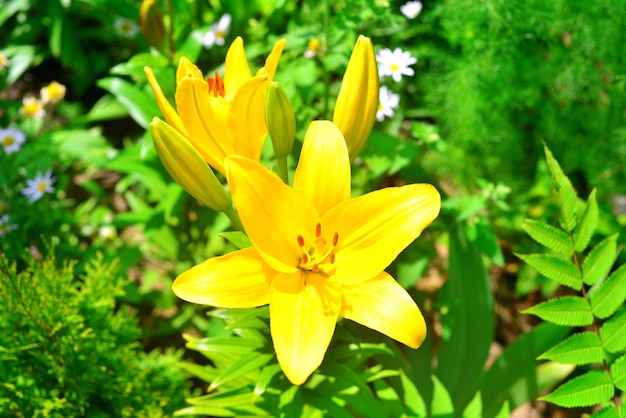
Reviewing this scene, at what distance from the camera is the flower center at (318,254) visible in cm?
91

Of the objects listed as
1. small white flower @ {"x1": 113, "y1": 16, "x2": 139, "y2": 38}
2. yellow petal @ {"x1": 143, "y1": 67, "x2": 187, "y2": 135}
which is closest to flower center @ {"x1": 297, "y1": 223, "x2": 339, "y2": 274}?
yellow petal @ {"x1": 143, "y1": 67, "x2": 187, "y2": 135}

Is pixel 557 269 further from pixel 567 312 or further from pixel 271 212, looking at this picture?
pixel 271 212

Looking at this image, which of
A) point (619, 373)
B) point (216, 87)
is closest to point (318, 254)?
point (216, 87)

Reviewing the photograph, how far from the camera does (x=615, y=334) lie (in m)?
0.99

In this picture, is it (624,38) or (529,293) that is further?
(529,293)

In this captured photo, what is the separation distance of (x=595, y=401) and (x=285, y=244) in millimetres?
601

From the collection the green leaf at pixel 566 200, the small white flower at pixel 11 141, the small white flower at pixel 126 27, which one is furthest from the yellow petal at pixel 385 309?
the small white flower at pixel 126 27

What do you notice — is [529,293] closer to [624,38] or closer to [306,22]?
[624,38]

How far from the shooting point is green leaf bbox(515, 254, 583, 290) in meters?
1.02

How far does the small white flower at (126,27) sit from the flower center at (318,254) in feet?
5.38

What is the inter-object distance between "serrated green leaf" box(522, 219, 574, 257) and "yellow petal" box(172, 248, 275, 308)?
495mm

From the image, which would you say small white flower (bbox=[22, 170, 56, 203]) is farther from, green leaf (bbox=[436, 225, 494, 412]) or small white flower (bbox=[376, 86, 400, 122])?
green leaf (bbox=[436, 225, 494, 412])

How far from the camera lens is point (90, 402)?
51.8 inches

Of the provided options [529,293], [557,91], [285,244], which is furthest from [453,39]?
[285,244]
